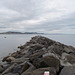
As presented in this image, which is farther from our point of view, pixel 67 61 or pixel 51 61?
pixel 67 61

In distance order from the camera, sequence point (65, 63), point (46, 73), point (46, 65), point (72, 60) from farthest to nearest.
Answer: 1. point (72, 60)
2. point (65, 63)
3. point (46, 65)
4. point (46, 73)

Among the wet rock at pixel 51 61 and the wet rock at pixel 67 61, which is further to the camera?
the wet rock at pixel 67 61

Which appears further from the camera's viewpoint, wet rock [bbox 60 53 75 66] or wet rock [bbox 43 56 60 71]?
wet rock [bbox 60 53 75 66]

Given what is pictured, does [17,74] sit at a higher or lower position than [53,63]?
lower

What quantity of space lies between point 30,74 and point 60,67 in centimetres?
151

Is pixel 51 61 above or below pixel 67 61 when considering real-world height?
above

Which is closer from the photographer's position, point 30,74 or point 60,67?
point 30,74

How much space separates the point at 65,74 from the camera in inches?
181

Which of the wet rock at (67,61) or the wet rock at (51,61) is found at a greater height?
the wet rock at (51,61)

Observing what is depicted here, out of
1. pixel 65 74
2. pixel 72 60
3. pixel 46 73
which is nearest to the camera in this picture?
pixel 46 73

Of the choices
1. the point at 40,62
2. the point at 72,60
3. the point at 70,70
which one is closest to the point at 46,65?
the point at 40,62

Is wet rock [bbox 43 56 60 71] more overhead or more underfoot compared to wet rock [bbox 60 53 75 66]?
more overhead

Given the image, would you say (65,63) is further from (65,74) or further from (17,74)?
(17,74)

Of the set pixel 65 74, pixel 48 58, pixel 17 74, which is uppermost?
pixel 48 58
